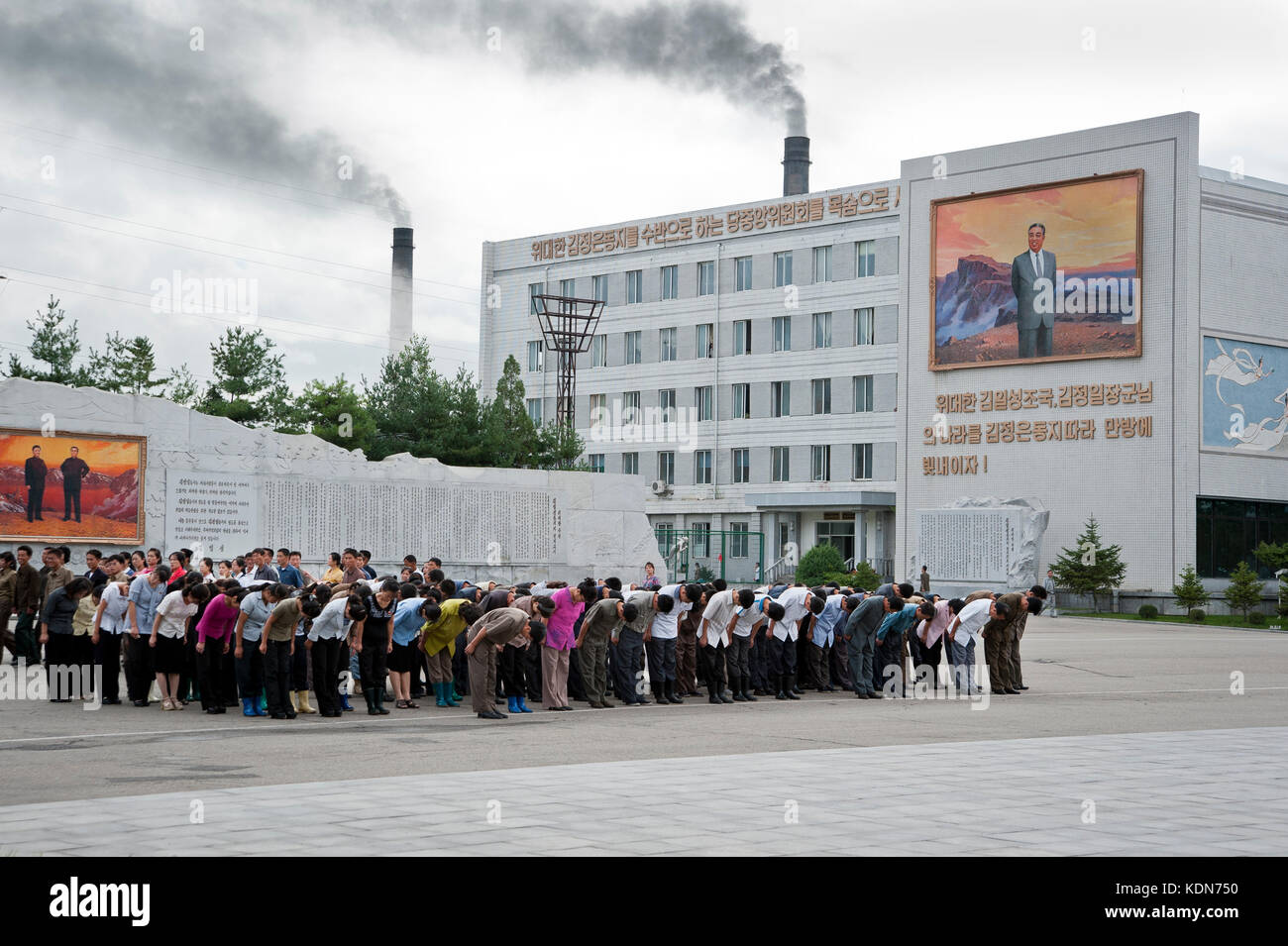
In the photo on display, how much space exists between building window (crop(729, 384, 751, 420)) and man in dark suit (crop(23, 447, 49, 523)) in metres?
42.4

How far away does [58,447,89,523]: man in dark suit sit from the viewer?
2617 cm

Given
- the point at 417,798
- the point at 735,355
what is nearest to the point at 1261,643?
the point at 417,798

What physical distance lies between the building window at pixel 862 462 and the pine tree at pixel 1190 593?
17.3 m

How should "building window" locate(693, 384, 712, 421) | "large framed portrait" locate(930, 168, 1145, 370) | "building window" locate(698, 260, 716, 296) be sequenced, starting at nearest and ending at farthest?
"large framed portrait" locate(930, 168, 1145, 370) < "building window" locate(698, 260, 716, 296) < "building window" locate(693, 384, 712, 421)

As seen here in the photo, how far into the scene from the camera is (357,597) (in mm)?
16031

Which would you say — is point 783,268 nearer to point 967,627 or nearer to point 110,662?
point 967,627

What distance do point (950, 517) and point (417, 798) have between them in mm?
42696

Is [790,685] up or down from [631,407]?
down

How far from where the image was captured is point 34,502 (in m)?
25.8

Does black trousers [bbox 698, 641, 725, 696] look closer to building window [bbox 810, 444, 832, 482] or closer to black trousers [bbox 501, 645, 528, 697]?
black trousers [bbox 501, 645, 528, 697]

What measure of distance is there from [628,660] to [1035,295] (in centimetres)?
3726

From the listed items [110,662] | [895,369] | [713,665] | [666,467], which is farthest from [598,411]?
[110,662]

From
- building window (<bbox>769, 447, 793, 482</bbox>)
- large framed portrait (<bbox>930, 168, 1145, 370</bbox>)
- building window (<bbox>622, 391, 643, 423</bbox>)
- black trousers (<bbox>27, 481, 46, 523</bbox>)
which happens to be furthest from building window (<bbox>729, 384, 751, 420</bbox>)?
black trousers (<bbox>27, 481, 46, 523</bbox>)

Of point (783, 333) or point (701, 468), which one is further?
point (701, 468)
